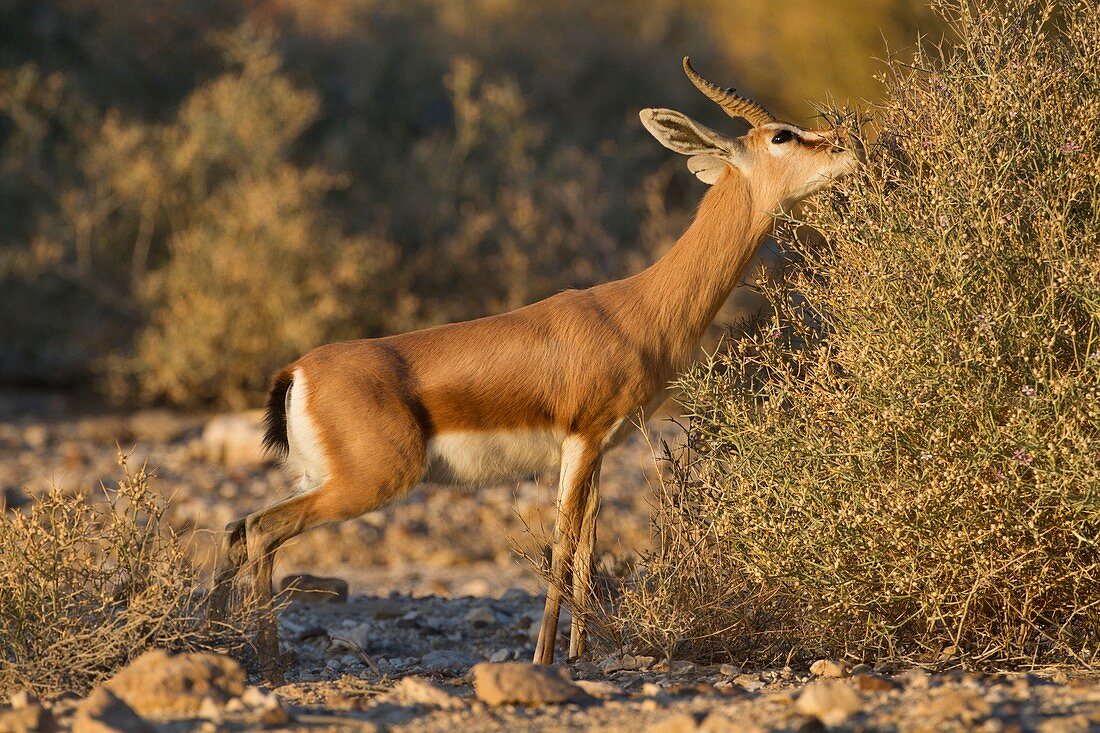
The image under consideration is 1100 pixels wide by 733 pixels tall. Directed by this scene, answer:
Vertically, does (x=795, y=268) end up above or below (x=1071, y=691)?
above

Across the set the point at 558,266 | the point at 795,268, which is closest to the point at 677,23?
the point at 558,266

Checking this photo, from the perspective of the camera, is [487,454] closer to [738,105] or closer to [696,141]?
[696,141]

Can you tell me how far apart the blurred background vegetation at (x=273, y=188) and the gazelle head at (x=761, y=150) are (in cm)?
611

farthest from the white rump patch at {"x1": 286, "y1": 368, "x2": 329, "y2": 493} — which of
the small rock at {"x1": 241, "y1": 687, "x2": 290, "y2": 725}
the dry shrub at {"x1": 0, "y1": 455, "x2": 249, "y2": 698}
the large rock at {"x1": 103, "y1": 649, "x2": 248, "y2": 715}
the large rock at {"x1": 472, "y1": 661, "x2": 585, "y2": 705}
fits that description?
the large rock at {"x1": 472, "y1": 661, "x2": 585, "y2": 705}

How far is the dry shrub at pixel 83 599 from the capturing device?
4.30m

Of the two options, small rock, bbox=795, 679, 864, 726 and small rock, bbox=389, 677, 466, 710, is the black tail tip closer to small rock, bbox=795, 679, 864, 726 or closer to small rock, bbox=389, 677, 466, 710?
small rock, bbox=389, 677, 466, 710

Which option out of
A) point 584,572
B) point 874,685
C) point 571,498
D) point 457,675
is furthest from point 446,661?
Result: point 874,685

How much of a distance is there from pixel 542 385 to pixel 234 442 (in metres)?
5.93

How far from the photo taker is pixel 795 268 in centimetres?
500

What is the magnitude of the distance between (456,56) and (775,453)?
1308 centimetres

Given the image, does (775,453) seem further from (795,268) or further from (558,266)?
(558,266)

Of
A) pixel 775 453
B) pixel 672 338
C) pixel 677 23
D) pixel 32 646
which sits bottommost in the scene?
pixel 32 646

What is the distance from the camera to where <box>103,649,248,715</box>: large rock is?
3670mm

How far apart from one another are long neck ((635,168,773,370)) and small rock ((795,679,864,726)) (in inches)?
88.3
